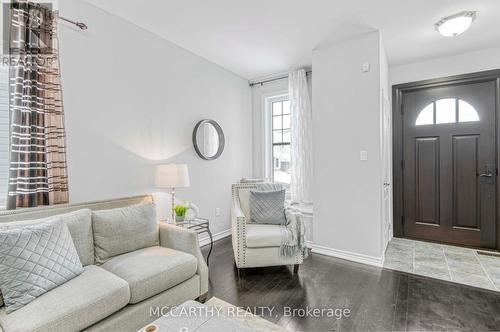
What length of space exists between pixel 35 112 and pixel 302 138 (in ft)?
9.99

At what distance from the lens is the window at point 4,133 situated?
6.09ft

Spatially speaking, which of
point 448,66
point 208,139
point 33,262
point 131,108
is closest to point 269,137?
point 208,139

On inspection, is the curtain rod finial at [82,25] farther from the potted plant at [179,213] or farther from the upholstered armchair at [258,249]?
the upholstered armchair at [258,249]

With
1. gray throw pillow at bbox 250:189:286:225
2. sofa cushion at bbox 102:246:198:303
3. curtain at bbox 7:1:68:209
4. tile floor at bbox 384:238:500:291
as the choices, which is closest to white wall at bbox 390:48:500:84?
tile floor at bbox 384:238:500:291

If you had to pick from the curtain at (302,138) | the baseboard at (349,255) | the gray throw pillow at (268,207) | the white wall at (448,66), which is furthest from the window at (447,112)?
the gray throw pillow at (268,207)

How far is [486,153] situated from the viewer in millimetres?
3133

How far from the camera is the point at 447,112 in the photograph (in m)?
3.33

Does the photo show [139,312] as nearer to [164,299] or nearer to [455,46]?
[164,299]

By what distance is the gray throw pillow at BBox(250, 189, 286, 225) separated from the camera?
9.28 ft

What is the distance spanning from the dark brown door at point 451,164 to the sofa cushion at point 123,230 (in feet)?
11.4

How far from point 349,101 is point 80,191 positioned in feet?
9.63

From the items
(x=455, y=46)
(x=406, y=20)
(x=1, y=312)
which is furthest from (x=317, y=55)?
(x=1, y=312)

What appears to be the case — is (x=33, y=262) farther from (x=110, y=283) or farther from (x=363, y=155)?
(x=363, y=155)

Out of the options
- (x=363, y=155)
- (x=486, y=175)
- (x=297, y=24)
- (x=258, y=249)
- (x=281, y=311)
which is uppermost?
(x=297, y=24)
